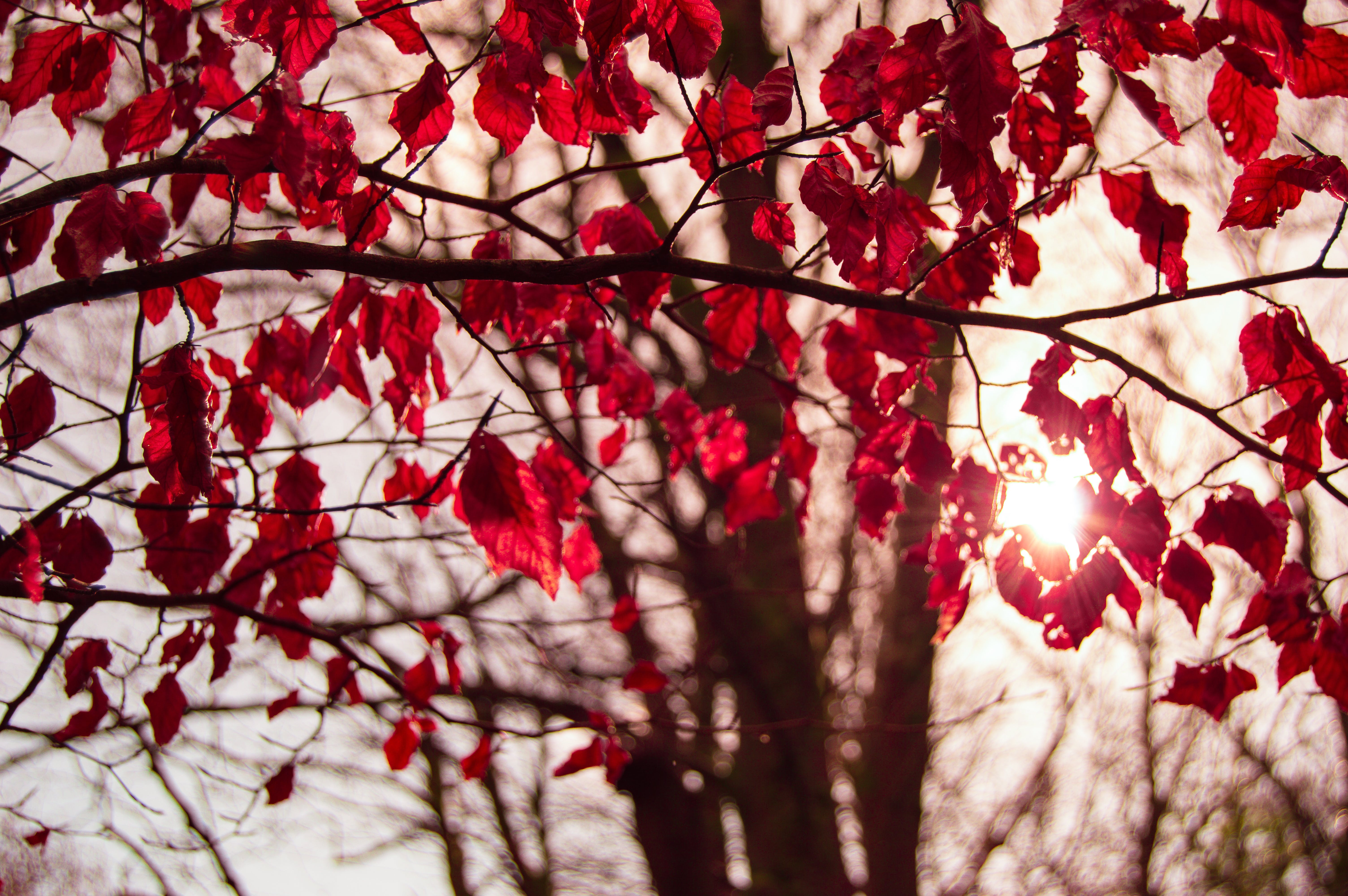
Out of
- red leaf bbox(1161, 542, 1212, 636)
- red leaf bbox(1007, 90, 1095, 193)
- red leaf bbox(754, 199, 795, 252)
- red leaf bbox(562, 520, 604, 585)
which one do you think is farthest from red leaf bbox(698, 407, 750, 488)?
red leaf bbox(1161, 542, 1212, 636)

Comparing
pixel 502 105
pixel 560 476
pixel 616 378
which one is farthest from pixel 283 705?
pixel 502 105

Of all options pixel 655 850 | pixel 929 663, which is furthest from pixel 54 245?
pixel 929 663

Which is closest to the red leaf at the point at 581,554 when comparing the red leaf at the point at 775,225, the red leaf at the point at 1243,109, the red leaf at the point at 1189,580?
the red leaf at the point at 775,225

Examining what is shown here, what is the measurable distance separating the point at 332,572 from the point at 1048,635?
192 cm

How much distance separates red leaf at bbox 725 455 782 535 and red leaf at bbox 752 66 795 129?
134cm

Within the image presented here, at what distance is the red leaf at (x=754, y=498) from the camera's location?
2.52m

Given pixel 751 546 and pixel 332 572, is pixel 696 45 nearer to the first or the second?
pixel 332 572

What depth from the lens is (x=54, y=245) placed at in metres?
1.70

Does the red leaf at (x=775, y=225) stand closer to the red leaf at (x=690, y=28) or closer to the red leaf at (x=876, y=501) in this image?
the red leaf at (x=690, y=28)

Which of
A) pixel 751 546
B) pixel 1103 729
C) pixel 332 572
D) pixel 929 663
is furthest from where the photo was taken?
pixel 1103 729

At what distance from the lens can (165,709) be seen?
2082mm

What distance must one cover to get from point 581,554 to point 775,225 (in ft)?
4.10

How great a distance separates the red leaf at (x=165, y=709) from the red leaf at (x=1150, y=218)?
2591 millimetres

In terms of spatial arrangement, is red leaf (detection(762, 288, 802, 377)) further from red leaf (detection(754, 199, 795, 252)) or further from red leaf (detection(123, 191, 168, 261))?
red leaf (detection(123, 191, 168, 261))
